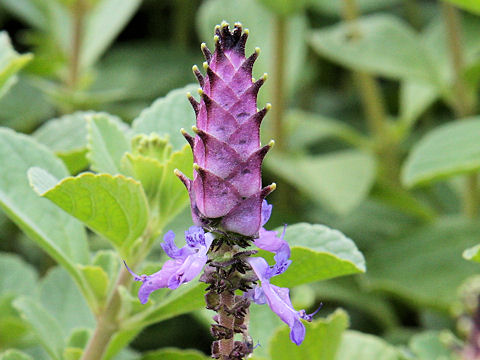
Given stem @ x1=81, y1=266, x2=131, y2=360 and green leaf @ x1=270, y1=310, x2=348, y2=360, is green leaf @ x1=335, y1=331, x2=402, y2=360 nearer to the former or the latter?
green leaf @ x1=270, y1=310, x2=348, y2=360

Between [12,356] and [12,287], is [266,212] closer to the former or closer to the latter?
[12,356]

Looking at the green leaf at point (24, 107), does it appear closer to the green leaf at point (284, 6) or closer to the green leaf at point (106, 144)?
the green leaf at point (284, 6)

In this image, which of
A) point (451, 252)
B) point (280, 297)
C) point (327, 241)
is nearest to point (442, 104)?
point (451, 252)

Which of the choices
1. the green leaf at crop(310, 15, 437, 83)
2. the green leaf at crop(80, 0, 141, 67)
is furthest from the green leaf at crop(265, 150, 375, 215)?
the green leaf at crop(80, 0, 141, 67)

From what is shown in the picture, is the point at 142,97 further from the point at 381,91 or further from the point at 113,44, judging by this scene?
the point at 381,91

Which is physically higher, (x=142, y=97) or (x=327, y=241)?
(x=327, y=241)

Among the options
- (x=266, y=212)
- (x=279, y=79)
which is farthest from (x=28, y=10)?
(x=266, y=212)
